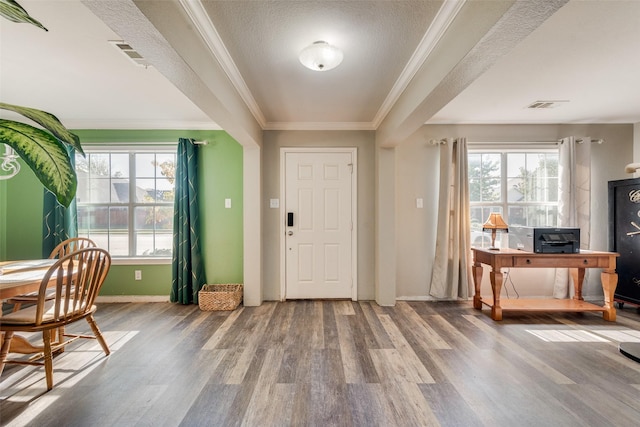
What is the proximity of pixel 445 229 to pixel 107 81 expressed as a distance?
12.9ft

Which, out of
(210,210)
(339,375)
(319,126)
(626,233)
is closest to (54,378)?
(339,375)

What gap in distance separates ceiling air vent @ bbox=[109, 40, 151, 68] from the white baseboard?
2786 mm

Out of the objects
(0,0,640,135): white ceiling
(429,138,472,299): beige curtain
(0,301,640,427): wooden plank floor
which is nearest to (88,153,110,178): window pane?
(0,0,640,135): white ceiling

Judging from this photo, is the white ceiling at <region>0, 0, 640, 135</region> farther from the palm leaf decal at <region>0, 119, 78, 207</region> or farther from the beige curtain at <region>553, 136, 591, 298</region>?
the palm leaf decal at <region>0, 119, 78, 207</region>

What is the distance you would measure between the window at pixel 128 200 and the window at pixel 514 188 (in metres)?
4.15

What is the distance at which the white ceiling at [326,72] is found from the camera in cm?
167

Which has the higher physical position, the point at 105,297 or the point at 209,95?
the point at 209,95

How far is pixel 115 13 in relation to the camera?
121cm

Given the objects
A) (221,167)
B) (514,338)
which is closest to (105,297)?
(221,167)

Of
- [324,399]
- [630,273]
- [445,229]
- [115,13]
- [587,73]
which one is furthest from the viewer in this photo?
[445,229]

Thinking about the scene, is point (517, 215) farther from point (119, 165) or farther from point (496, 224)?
point (119, 165)

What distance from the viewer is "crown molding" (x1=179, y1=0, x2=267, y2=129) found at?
1.57m

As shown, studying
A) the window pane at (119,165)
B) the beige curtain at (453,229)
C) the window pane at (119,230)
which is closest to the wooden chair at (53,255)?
the window pane at (119,230)

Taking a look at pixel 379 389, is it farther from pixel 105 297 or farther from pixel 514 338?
pixel 105 297
